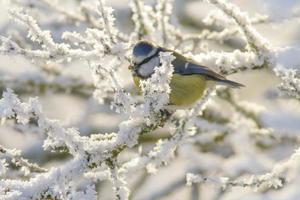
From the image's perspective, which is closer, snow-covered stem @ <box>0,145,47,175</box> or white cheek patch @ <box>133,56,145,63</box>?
snow-covered stem @ <box>0,145,47,175</box>

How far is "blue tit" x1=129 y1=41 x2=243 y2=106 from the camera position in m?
3.29

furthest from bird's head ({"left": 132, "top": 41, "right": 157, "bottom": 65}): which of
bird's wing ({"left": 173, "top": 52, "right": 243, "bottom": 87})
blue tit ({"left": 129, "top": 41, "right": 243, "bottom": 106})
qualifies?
bird's wing ({"left": 173, "top": 52, "right": 243, "bottom": 87})

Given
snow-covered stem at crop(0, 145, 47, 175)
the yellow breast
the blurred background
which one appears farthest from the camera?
the blurred background

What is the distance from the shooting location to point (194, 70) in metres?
3.50

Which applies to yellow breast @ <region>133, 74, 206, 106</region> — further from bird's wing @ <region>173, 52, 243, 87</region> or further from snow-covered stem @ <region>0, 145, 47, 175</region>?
snow-covered stem @ <region>0, 145, 47, 175</region>

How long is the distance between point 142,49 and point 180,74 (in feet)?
1.25

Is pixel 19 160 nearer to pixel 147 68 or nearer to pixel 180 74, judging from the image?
pixel 147 68

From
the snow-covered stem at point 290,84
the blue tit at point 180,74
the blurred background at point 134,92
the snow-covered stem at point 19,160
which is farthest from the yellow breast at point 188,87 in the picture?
the snow-covered stem at point 19,160

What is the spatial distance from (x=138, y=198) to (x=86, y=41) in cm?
236

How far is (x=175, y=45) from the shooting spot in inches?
151

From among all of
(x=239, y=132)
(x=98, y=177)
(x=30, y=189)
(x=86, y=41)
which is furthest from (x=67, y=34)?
(x=239, y=132)

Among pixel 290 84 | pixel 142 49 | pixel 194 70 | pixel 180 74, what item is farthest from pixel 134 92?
pixel 290 84

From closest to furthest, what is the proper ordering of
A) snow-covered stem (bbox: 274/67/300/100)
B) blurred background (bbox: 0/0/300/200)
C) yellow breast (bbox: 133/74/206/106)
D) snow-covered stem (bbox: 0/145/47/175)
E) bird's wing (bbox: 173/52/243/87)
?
snow-covered stem (bbox: 0/145/47/175)
snow-covered stem (bbox: 274/67/300/100)
bird's wing (bbox: 173/52/243/87)
yellow breast (bbox: 133/74/206/106)
blurred background (bbox: 0/0/300/200)

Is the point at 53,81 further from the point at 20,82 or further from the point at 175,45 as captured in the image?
the point at 175,45
